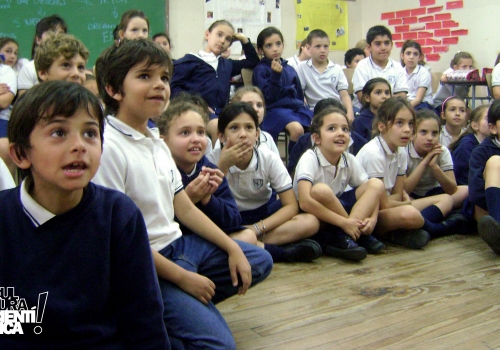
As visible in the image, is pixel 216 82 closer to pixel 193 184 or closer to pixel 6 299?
pixel 193 184

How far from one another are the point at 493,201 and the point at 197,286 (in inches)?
65.4

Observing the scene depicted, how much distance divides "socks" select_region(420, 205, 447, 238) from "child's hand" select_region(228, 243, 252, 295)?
4.81 feet

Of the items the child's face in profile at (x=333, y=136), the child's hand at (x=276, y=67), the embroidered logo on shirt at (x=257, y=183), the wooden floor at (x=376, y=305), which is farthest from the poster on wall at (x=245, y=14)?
the wooden floor at (x=376, y=305)

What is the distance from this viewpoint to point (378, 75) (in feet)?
12.9

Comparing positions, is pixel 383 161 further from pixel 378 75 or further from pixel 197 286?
pixel 197 286

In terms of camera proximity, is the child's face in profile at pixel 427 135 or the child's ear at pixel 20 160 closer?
the child's ear at pixel 20 160

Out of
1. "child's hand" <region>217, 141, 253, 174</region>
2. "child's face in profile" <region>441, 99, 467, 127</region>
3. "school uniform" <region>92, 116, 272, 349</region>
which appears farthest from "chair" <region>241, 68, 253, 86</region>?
"school uniform" <region>92, 116, 272, 349</region>

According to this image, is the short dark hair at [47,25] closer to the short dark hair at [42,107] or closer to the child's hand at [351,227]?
the child's hand at [351,227]

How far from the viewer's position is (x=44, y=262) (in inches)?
36.7

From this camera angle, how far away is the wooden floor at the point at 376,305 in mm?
1513

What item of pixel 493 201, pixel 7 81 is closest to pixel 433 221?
pixel 493 201

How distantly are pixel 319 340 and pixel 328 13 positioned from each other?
17.2 feet

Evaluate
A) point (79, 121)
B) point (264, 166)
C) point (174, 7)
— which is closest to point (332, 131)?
point (264, 166)

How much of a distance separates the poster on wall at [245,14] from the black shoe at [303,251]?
3.44 metres
